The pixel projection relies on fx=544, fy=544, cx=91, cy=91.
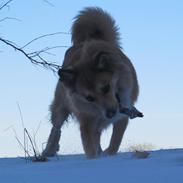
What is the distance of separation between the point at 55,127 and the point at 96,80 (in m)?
2.12

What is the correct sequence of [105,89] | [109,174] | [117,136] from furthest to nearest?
[117,136]
[105,89]
[109,174]

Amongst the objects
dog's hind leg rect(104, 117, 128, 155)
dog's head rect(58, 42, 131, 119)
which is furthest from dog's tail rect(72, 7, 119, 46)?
dog's hind leg rect(104, 117, 128, 155)

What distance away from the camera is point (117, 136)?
8031mm

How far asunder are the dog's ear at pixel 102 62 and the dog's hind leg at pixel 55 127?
5.94 ft

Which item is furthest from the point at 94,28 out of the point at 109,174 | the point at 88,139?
the point at 109,174

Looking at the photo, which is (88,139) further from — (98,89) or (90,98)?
(98,89)

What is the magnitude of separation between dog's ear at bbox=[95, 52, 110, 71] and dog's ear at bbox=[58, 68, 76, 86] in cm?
36

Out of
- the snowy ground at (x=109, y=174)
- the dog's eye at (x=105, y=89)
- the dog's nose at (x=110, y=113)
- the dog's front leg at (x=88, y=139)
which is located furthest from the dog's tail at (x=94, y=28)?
the snowy ground at (x=109, y=174)

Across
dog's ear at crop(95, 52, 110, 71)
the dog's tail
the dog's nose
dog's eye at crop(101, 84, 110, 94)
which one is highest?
the dog's tail

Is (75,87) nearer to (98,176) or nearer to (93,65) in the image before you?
(93,65)

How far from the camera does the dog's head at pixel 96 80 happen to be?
25.1ft

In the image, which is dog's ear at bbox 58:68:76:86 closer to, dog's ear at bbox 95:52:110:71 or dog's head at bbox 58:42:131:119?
dog's head at bbox 58:42:131:119

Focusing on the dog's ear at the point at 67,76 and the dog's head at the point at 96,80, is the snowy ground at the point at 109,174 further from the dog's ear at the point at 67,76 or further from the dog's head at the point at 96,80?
the dog's head at the point at 96,80

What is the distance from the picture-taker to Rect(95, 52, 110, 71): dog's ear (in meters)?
7.67
